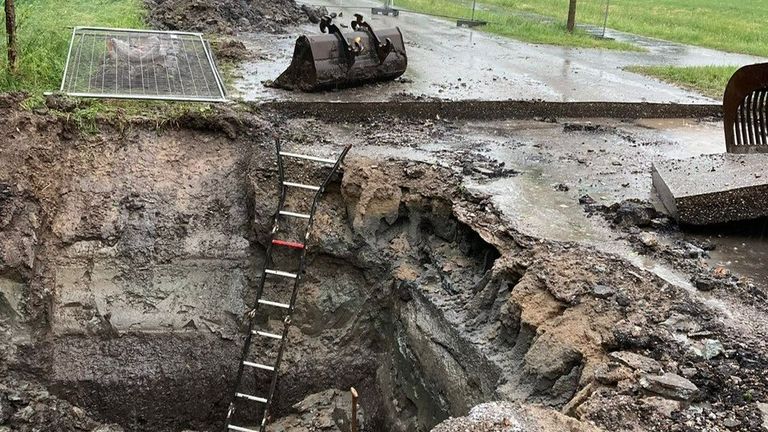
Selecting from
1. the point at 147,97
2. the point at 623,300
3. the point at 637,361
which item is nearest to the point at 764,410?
the point at 637,361

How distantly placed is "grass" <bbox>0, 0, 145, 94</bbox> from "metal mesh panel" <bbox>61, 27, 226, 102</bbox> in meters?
0.16

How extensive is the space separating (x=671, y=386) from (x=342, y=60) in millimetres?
5377

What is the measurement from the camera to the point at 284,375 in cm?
621

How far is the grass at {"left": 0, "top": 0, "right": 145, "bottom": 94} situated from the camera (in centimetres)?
707

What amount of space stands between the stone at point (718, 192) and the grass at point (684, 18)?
9388mm

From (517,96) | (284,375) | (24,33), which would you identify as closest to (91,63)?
(24,33)

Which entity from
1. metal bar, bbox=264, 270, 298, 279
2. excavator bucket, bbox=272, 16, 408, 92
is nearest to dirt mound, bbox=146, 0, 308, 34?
excavator bucket, bbox=272, 16, 408, 92

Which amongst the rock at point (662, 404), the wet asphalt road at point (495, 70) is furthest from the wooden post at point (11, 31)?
the rock at point (662, 404)

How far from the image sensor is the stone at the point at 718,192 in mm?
5059

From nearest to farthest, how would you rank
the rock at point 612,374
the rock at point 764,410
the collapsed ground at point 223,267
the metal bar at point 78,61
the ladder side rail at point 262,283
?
the rock at point 764,410, the rock at point 612,374, the collapsed ground at point 223,267, the ladder side rail at point 262,283, the metal bar at point 78,61

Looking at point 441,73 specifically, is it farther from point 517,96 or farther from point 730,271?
point 730,271

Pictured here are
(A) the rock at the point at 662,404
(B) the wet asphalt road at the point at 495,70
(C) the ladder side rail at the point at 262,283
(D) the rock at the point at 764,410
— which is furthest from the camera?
(B) the wet asphalt road at the point at 495,70

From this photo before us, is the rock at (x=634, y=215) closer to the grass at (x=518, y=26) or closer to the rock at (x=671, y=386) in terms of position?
the rock at (x=671, y=386)

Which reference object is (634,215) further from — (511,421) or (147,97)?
(147,97)
